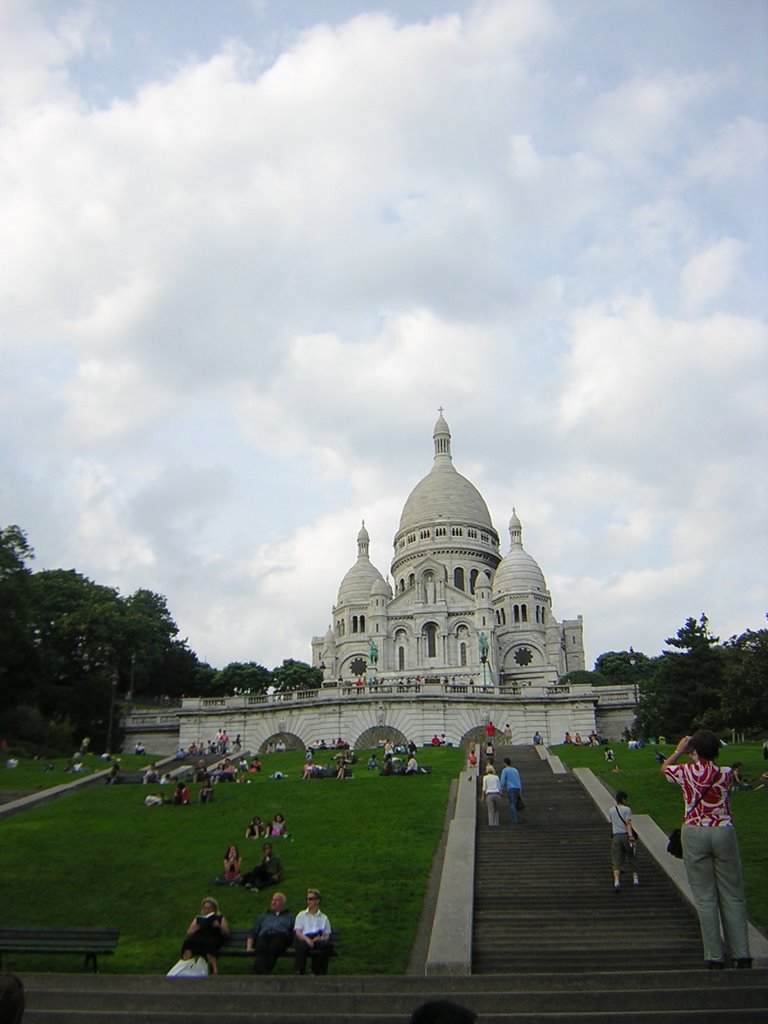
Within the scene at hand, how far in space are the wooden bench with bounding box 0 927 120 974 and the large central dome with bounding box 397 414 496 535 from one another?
95.7 meters

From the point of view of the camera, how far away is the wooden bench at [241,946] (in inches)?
543

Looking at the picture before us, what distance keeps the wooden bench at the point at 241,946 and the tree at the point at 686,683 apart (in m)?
35.3

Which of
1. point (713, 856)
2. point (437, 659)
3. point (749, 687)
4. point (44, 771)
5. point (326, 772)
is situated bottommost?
point (713, 856)

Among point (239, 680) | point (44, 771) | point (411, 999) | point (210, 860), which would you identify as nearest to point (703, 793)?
point (411, 999)

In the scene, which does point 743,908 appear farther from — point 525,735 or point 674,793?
point 525,735

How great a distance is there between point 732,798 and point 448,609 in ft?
232

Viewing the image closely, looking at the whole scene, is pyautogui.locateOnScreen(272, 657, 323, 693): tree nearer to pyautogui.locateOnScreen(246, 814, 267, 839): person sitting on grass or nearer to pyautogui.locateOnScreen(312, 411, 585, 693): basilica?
pyautogui.locateOnScreen(312, 411, 585, 693): basilica

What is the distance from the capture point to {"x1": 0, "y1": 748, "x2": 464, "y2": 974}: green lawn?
51.3 ft

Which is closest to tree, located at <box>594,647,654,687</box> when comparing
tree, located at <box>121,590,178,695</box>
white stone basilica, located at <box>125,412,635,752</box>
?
white stone basilica, located at <box>125,412,635,752</box>

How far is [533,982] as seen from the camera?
11727mm

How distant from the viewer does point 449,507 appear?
11038 cm

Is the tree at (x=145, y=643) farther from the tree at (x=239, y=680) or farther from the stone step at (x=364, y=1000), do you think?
the stone step at (x=364, y=1000)

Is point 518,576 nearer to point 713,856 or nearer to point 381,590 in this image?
point 381,590

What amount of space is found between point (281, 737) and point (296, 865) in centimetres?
3534
